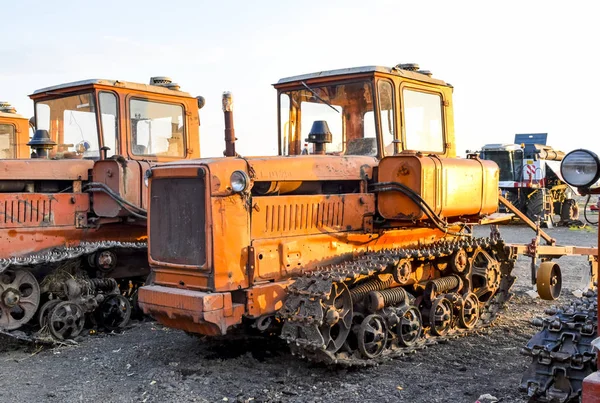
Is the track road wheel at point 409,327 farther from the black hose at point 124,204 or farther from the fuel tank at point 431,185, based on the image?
the black hose at point 124,204

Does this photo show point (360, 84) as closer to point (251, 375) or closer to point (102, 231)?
point (251, 375)

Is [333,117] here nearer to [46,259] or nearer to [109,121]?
[109,121]

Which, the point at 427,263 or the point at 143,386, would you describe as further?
the point at 427,263

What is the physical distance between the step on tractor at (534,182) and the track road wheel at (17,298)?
18.3 meters

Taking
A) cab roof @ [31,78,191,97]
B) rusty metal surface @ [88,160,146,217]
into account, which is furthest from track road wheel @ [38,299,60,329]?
cab roof @ [31,78,191,97]

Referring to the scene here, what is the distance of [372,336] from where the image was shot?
6.40 meters

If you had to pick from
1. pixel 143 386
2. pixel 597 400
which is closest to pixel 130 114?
pixel 143 386

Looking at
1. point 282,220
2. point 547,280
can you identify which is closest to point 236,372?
point 282,220

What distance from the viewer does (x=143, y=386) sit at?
594 cm

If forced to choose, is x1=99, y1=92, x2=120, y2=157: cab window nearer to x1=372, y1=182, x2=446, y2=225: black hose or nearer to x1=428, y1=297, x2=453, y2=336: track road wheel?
x1=372, y1=182, x2=446, y2=225: black hose

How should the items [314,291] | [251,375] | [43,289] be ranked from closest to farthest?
[314,291] < [251,375] < [43,289]

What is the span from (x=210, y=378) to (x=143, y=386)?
59 centimetres

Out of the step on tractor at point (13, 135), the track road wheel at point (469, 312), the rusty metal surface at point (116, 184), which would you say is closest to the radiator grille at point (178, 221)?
the rusty metal surface at point (116, 184)

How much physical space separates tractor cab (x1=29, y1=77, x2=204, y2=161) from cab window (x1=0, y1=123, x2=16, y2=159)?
129 inches
